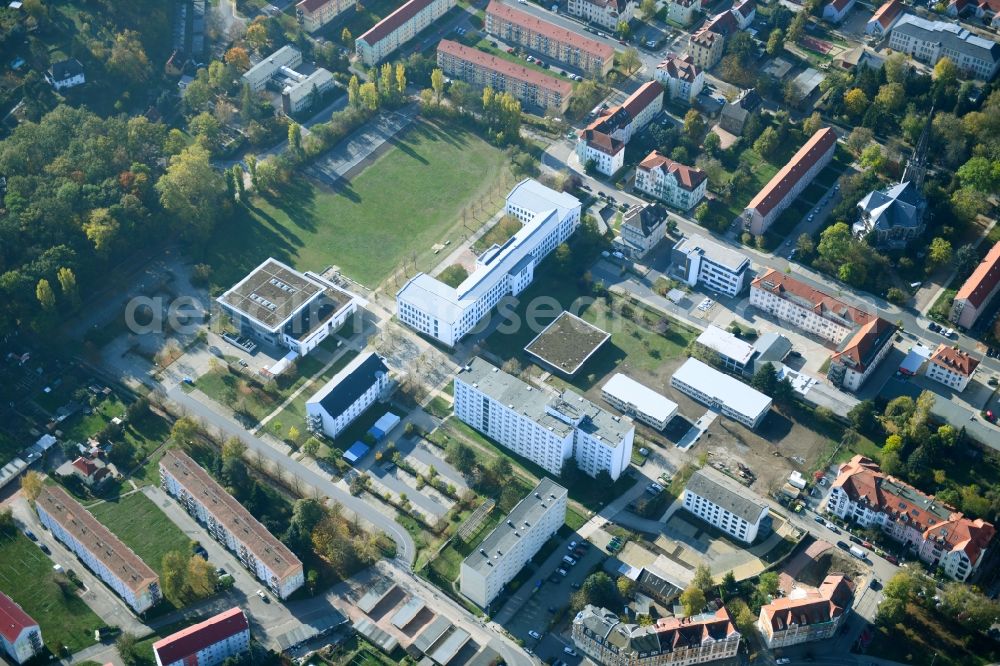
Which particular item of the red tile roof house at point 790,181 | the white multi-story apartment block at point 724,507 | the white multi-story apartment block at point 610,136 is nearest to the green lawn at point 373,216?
the white multi-story apartment block at point 610,136

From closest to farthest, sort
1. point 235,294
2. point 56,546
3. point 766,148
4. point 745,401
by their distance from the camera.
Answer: point 56,546 < point 745,401 < point 235,294 < point 766,148

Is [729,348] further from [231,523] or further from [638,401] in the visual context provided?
[231,523]

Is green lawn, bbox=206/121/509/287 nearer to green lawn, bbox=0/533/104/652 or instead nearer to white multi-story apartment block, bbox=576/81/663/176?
white multi-story apartment block, bbox=576/81/663/176

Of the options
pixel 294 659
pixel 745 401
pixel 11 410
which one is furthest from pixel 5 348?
pixel 745 401

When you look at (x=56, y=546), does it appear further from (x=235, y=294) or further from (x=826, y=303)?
(x=826, y=303)

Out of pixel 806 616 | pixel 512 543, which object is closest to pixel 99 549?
pixel 512 543

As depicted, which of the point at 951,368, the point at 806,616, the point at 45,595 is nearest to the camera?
the point at 806,616
